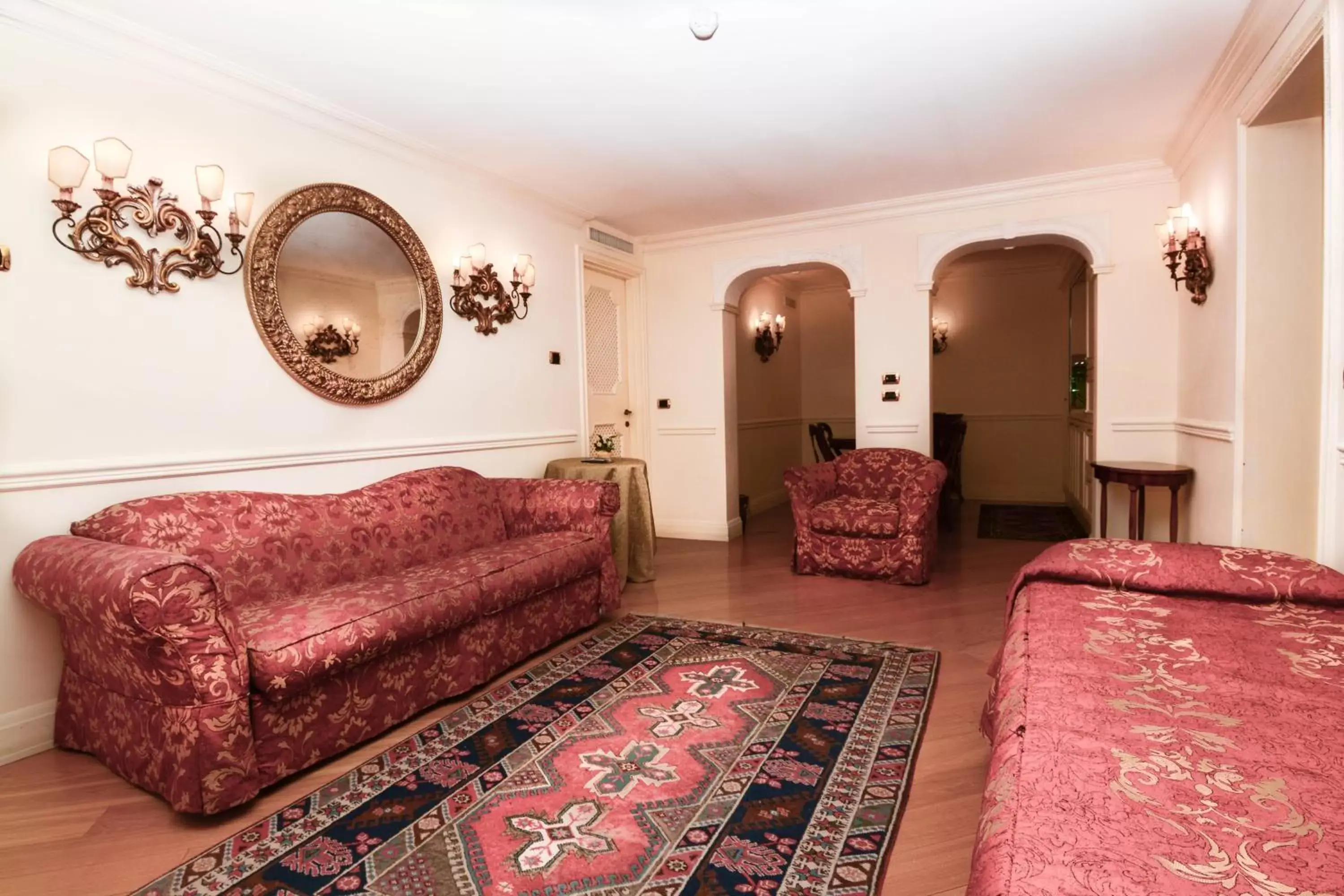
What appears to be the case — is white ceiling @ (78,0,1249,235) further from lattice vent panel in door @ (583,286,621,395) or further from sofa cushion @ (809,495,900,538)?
sofa cushion @ (809,495,900,538)

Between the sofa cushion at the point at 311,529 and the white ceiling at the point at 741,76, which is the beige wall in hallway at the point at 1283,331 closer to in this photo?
the white ceiling at the point at 741,76

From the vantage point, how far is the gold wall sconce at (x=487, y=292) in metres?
3.97

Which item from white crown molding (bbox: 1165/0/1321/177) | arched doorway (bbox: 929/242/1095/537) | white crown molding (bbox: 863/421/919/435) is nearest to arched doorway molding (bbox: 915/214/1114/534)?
white crown molding (bbox: 863/421/919/435)

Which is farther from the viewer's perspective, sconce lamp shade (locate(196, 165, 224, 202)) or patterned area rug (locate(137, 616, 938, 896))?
sconce lamp shade (locate(196, 165, 224, 202))

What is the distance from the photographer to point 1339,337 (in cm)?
214

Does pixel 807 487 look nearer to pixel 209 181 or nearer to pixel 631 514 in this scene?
pixel 631 514

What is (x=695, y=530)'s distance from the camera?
19.2ft

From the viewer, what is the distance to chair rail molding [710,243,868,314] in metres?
5.21

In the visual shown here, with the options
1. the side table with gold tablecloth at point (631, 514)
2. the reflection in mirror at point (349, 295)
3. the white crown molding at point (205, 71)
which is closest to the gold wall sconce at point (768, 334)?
the side table with gold tablecloth at point (631, 514)

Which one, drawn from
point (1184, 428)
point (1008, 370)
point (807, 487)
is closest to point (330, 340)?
point (807, 487)

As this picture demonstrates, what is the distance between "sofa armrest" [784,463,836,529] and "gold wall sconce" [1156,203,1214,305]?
232 cm

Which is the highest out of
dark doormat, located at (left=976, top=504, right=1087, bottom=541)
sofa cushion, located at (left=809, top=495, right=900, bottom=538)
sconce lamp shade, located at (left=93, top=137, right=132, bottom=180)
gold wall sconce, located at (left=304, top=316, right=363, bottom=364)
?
sconce lamp shade, located at (left=93, top=137, right=132, bottom=180)

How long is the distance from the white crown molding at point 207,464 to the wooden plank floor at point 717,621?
0.93m

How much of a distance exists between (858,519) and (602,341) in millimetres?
2515
